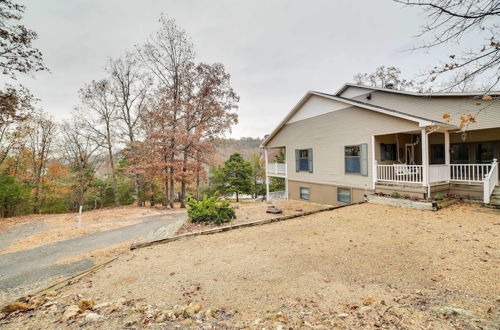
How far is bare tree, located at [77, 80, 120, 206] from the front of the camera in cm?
1781

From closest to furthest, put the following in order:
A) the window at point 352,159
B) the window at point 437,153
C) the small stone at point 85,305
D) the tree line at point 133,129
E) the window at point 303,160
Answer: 1. the small stone at point 85,305
2. the window at point 352,159
3. the window at point 437,153
4. the window at point 303,160
5. the tree line at point 133,129

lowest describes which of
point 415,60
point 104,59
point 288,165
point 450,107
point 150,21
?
point 288,165

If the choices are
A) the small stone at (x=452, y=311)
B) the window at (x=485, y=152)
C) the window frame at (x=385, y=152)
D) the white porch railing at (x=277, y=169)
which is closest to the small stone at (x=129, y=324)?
the small stone at (x=452, y=311)

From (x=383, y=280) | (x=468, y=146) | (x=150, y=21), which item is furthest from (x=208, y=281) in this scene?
(x=150, y=21)

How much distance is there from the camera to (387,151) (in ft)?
35.2

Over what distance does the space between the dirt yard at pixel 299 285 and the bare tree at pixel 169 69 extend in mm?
11076

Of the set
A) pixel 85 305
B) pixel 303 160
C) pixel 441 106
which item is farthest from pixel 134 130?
pixel 441 106

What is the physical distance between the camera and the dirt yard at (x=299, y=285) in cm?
251

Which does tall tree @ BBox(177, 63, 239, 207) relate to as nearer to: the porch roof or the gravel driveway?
the porch roof

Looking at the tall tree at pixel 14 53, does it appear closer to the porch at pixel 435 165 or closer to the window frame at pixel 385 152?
the porch at pixel 435 165

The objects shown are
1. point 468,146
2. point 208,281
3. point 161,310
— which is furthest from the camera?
point 468,146

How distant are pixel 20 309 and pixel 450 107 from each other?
591 inches

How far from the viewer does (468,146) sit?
36.4 feet

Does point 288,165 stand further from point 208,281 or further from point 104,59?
point 104,59
